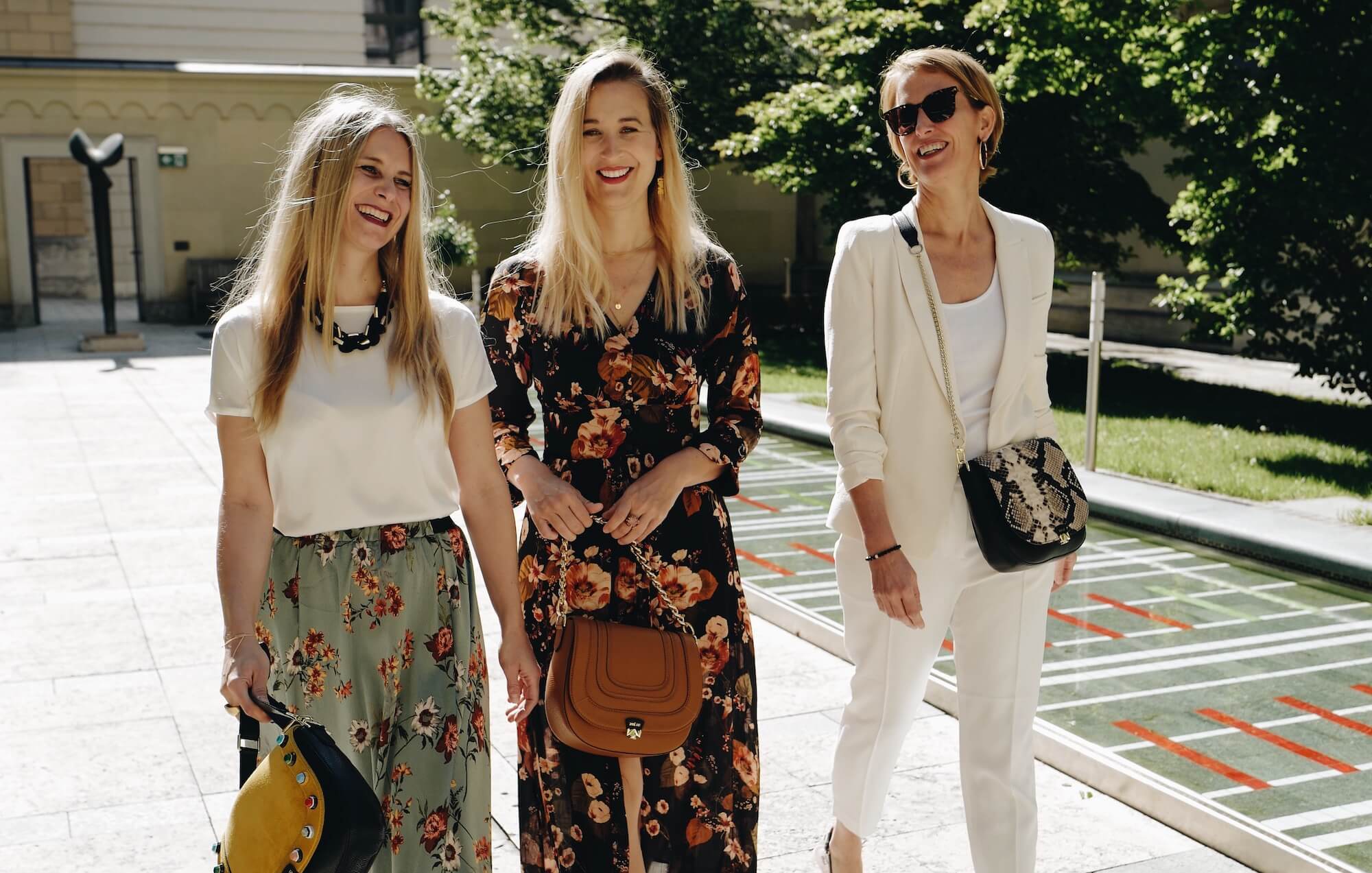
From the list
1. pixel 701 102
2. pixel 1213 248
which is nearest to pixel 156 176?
pixel 701 102

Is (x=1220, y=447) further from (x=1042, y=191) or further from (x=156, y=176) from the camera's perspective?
(x=156, y=176)

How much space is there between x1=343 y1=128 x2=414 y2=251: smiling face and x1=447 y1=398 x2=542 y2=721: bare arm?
1.39 ft

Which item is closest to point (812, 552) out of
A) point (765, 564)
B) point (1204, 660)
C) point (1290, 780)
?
point (765, 564)

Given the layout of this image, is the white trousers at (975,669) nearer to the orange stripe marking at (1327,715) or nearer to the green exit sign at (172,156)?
the orange stripe marking at (1327,715)

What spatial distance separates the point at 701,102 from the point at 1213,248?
1065 cm

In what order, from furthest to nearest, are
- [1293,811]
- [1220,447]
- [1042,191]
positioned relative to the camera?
[1042,191] → [1220,447] → [1293,811]

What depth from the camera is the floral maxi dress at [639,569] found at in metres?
3.06

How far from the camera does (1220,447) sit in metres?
11.2

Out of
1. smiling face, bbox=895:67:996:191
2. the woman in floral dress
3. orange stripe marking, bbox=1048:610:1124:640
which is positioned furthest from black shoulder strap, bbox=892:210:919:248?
orange stripe marking, bbox=1048:610:1124:640

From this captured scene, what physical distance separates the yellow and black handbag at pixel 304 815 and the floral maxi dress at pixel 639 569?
84 cm

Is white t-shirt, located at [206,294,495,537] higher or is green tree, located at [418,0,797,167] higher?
green tree, located at [418,0,797,167]

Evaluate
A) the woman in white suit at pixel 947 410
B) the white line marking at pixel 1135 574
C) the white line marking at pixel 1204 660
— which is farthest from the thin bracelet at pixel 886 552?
the white line marking at pixel 1135 574

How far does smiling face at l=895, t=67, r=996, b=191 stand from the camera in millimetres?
3176

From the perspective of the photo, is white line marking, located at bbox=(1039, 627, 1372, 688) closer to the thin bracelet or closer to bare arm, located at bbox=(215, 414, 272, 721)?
the thin bracelet
